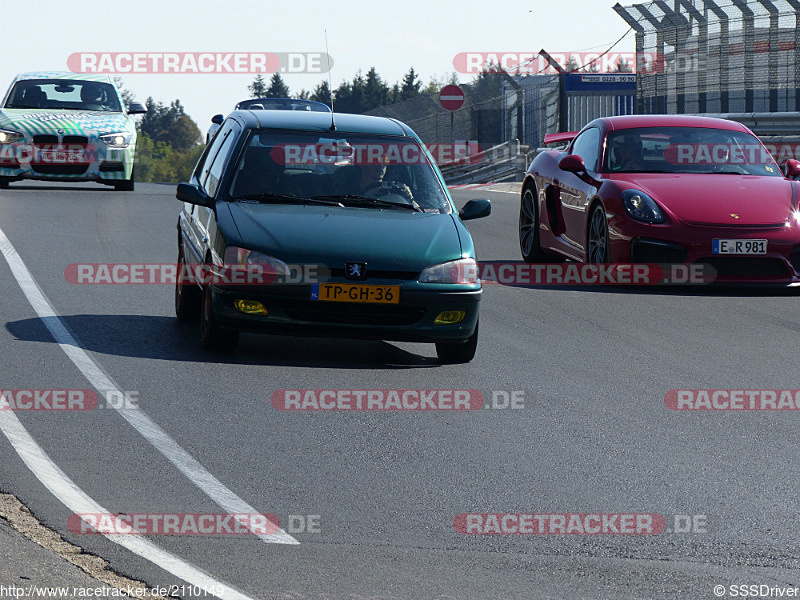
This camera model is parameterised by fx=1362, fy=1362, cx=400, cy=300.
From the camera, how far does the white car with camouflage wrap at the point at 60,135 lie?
65.8 ft

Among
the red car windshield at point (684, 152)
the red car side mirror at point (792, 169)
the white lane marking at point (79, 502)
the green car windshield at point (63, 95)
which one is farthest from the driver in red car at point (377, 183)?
the green car windshield at point (63, 95)

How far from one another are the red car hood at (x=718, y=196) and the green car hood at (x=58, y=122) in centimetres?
1018

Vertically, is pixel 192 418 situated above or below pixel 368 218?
below

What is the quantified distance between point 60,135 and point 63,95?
1.50 metres

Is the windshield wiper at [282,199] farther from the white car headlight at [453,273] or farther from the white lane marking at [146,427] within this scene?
the white lane marking at [146,427]

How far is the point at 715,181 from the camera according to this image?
1223 cm

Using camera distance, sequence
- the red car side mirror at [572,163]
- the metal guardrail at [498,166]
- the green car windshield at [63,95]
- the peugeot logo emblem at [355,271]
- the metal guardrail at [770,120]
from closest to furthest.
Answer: the peugeot logo emblem at [355,271] < the red car side mirror at [572,163] < the green car windshield at [63,95] < the metal guardrail at [770,120] < the metal guardrail at [498,166]

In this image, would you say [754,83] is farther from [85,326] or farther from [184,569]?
[184,569]

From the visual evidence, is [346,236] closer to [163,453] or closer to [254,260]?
[254,260]

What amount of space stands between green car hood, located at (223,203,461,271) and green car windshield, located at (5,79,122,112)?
1326 centimetres

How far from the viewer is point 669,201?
1180 cm

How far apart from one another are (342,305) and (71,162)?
13.1 m

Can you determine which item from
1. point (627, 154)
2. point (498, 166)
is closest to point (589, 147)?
point (627, 154)

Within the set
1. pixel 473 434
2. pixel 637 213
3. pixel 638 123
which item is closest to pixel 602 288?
pixel 637 213
